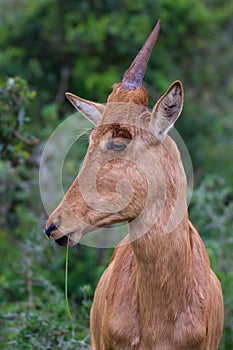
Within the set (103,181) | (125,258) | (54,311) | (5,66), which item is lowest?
(54,311)

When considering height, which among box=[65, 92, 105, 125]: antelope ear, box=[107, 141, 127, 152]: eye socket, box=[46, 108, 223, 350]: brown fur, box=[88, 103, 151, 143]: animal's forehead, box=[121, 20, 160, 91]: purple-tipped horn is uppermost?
box=[121, 20, 160, 91]: purple-tipped horn

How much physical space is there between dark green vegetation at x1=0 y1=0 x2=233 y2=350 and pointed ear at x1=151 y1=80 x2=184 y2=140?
374 cm

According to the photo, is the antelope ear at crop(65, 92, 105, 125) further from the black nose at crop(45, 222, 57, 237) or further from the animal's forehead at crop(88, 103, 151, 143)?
the black nose at crop(45, 222, 57, 237)

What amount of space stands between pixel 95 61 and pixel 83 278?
5.68 metres

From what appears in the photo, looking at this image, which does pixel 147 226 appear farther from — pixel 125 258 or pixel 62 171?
pixel 62 171

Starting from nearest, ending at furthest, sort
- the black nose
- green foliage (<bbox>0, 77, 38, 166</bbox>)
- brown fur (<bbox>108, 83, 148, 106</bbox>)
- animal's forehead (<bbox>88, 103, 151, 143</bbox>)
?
the black nose
animal's forehead (<bbox>88, 103, 151, 143</bbox>)
brown fur (<bbox>108, 83, 148, 106</bbox>)
green foliage (<bbox>0, 77, 38, 166</bbox>)

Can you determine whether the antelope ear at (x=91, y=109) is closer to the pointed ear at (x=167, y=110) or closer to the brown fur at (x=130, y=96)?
the brown fur at (x=130, y=96)

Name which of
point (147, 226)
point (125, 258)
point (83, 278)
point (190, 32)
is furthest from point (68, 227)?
point (190, 32)

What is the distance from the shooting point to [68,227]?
484cm

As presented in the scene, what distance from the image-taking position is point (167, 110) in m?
4.91

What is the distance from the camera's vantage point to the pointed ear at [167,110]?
4.82 meters

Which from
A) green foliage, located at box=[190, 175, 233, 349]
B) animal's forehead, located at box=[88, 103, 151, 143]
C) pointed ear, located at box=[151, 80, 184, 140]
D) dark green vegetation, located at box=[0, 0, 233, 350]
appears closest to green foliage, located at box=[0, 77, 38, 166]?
dark green vegetation, located at box=[0, 0, 233, 350]

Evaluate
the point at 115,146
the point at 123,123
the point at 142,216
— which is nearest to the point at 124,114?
the point at 123,123

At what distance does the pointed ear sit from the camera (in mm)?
4816
